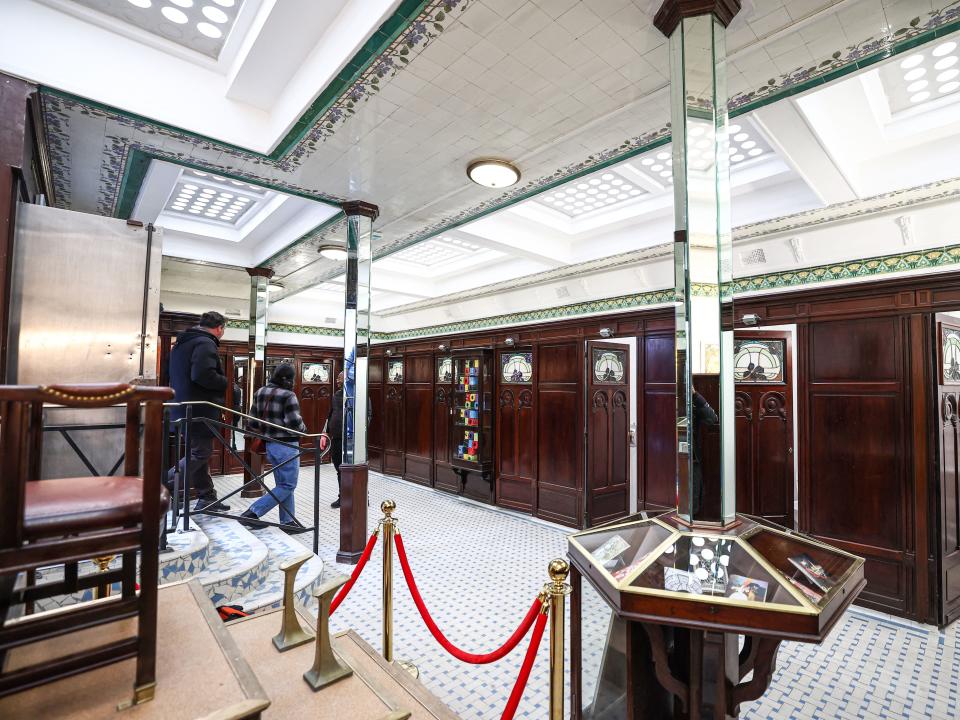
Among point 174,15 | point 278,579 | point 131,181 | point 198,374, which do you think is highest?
point 174,15

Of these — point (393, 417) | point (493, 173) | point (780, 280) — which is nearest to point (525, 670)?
point (493, 173)

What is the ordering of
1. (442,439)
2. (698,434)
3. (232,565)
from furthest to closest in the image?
(442,439) < (232,565) < (698,434)

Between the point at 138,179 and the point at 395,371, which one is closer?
the point at 138,179

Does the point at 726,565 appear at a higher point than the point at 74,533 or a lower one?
lower

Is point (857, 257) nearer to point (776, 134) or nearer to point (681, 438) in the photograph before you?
point (776, 134)

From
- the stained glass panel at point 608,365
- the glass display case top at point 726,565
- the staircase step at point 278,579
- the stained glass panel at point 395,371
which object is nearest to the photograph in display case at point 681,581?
the glass display case top at point 726,565

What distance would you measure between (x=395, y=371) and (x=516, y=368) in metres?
3.00

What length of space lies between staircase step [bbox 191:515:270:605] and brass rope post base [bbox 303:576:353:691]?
4.27 ft

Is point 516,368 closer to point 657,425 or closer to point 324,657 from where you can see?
point 657,425

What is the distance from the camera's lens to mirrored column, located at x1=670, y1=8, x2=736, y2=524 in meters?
1.76

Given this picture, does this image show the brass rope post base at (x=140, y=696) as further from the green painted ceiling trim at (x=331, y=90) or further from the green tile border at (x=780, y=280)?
the green painted ceiling trim at (x=331, y=90)

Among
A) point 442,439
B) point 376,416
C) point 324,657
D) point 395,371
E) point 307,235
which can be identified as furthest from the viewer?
point 376,416

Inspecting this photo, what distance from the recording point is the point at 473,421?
6.94 metres

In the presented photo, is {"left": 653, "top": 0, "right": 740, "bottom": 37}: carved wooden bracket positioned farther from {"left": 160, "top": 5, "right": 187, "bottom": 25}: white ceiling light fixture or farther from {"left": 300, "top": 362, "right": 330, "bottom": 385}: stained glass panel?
{"left": 300, "top": 362, "right": 330, "bottom": 385}: stained glass panel
